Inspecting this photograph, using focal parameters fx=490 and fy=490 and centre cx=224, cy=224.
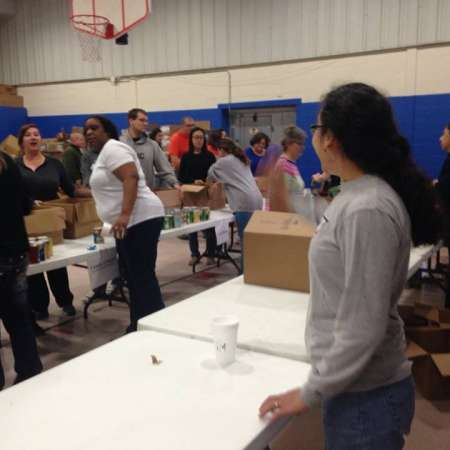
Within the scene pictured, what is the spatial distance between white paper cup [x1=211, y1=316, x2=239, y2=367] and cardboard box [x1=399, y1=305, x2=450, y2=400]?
1365 millimetres

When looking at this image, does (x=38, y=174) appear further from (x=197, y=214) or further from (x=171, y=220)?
(x=197, y=214)

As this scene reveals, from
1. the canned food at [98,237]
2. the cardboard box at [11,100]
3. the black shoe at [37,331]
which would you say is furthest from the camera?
the cardboard box at [11,100]

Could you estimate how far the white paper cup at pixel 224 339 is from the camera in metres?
1.26

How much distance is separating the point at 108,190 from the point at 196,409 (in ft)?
5.86

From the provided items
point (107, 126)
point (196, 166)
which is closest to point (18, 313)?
point (107, 126)

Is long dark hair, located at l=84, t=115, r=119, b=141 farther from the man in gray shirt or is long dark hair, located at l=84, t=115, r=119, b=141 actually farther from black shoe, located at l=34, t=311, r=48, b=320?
black shoe, located at l=34, t=311, r=48, b=320

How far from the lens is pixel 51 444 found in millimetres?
956

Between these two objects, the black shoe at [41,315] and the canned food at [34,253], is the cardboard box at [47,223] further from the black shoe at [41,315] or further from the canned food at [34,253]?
the black shoe at [41,315]

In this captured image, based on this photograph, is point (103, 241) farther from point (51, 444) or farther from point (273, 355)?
point (51, 444)

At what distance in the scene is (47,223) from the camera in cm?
285

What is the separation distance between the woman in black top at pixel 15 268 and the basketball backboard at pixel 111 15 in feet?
11.0

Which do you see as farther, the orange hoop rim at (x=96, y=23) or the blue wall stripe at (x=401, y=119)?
the blue wall stripe at (x=401, y=119)

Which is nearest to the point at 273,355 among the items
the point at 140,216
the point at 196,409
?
the point at 196,409

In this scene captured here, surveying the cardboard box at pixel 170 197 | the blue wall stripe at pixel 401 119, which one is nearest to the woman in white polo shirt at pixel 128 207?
the cardboard box at pixel 170 197
